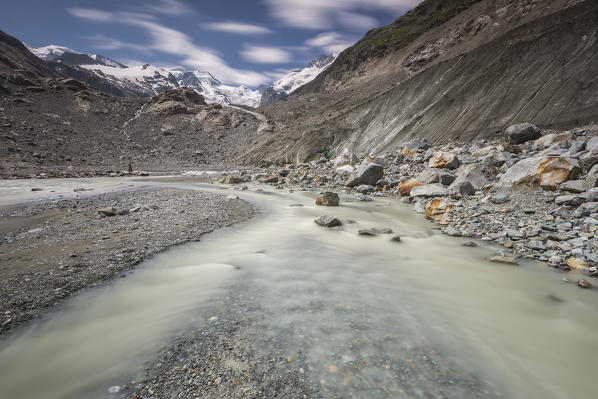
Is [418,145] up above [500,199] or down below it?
above

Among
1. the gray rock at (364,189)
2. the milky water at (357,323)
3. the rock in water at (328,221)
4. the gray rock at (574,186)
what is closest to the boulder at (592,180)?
the gray rock at (574,186)

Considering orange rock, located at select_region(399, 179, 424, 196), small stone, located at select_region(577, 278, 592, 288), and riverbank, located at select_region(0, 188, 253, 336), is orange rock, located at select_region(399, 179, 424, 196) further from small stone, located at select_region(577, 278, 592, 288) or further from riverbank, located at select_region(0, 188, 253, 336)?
small stone, located at select_region(577, 278, 592, 288)

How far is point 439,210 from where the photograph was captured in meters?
10.5

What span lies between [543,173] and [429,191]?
4503 mm

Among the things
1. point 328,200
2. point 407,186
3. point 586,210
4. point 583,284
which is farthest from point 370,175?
point 583,284

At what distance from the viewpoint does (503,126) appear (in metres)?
20.2

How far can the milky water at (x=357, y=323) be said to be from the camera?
9.93ft

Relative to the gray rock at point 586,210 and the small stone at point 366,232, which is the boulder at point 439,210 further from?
the gray rock at point 586,210

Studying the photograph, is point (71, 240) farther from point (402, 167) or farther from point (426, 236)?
point (402, 167)

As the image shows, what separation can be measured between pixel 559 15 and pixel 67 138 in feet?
232

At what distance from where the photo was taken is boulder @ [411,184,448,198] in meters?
13.0

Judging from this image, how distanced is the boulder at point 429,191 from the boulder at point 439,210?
7.51ft

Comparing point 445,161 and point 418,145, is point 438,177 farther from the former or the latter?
point 418,145

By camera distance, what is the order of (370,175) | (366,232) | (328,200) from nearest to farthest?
(366,232) → (328,200) → (370,175)
